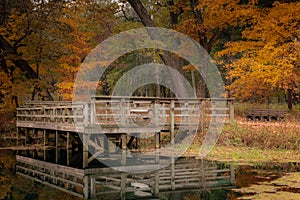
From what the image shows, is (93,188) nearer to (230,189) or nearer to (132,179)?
(132,179)

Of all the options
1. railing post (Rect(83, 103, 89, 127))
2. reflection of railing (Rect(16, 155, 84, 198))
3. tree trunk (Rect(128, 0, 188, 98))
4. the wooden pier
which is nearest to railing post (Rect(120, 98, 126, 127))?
the wooden pier

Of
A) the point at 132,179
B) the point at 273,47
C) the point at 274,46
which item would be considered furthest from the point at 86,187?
the point at 274,46

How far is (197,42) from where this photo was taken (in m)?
24.6

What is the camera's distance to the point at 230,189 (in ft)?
35.8

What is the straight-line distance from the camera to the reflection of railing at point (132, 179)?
36.9 feet

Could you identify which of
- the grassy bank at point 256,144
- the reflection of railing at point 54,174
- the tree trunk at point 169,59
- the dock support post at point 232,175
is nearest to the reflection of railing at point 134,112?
the grassy bank at point 256,144

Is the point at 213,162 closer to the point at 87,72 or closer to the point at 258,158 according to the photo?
the point at 258,158

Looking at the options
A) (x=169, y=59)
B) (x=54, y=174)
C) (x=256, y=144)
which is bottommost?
(x=54, y=174)

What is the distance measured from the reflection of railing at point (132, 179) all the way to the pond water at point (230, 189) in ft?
0.52

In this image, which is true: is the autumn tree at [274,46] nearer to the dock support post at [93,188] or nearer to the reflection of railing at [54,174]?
the reflection of railing at [54,174]

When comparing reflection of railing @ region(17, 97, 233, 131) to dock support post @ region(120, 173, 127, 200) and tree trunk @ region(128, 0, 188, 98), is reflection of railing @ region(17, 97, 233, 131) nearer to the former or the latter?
tree trunk @ region(128, 0, 188, 98)

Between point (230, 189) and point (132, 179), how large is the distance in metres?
2.90

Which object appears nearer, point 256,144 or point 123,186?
point 123,186

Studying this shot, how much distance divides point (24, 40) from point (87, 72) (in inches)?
162
